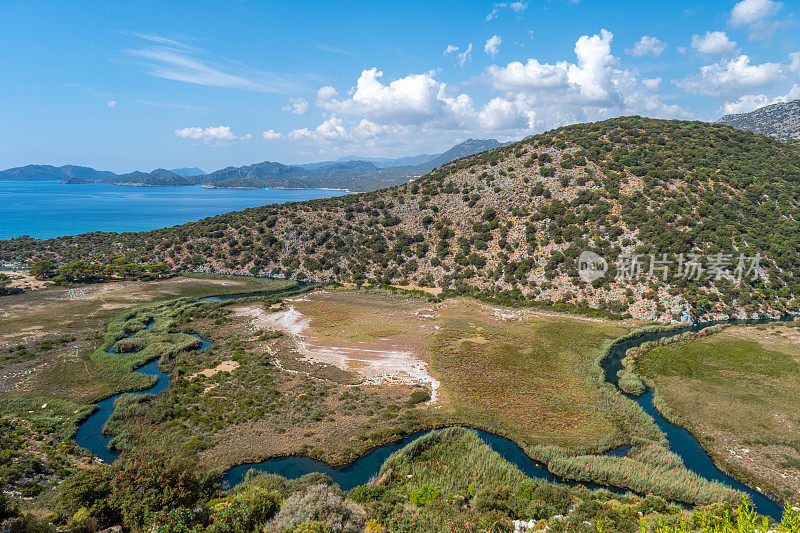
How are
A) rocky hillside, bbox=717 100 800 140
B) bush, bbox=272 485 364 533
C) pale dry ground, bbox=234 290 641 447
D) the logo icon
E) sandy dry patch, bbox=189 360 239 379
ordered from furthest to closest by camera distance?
1. rocky hillside, bbox=717 100 800 140
2. the logo icon
3. sandy dry patch, bbox=189 360 239 379
4. pale dry ground, bbox=234 290 641 447
5. bush, bbox=272 485 364 533

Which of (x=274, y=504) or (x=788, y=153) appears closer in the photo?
(x=274, y=504)

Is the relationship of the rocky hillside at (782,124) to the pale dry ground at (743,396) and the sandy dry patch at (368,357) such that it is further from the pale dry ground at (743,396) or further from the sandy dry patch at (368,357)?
the sandy dry patch at (368,357)

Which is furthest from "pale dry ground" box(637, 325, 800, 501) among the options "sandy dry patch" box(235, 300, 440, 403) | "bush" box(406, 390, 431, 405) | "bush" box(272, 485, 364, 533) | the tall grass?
"bush" box(272, 485, 364, 533)

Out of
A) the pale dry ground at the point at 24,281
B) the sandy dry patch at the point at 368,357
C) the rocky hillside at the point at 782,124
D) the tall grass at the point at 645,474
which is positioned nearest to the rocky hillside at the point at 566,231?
the pale dry ground at the point at 24,281

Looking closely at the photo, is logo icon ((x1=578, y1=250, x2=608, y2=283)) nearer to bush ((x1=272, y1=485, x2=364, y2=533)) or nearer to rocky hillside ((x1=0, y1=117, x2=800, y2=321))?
rocky hillside ((x1=0, y1=117, x2=800, y2=321))

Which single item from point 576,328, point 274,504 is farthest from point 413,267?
point 274,504

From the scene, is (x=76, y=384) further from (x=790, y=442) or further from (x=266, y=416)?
(x=790, y=442)
